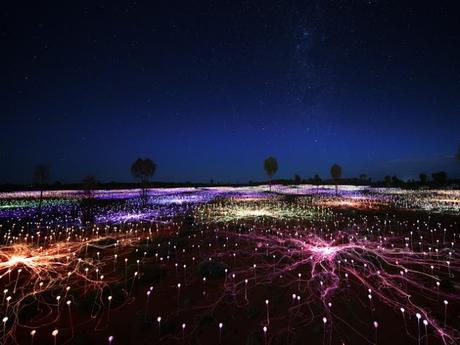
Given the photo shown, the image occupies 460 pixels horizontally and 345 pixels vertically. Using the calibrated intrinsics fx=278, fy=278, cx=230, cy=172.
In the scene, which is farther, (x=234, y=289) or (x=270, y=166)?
(x=270, y=166)

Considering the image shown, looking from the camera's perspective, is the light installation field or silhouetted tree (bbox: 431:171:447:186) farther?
silhouetted tree (bbox: 431:171:447:186)

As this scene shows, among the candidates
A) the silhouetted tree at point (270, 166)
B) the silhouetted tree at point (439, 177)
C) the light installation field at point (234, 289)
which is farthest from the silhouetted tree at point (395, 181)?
the light installation field at point (234, 289)

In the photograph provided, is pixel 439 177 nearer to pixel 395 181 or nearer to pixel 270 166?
pixel 395 181

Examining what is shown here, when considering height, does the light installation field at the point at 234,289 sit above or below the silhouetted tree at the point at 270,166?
below

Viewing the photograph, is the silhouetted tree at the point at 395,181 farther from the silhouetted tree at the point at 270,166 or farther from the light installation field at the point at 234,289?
the light installation field at the point at 234,289

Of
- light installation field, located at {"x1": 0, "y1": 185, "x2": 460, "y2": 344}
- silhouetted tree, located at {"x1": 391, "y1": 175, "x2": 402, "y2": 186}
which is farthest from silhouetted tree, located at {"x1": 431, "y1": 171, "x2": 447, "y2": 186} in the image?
light installation field, located at {"x1": 0, "y1": 185, "x2": 460, "y2": 344}

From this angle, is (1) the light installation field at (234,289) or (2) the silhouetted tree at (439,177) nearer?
(1) the light installation field at (234,289)

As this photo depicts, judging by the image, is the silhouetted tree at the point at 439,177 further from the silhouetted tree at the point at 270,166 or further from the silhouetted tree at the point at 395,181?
the silhouetted tree at the point at 270,166

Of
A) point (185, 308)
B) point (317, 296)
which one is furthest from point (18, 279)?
point (317, 296)

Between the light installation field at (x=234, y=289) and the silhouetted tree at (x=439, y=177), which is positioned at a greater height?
the silhouetted tree at (x=439, y=177)

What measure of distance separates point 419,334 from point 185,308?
521 cm

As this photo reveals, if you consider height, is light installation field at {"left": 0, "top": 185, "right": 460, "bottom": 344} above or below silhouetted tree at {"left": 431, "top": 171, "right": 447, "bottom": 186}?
below

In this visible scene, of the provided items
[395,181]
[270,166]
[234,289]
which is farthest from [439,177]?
[234,289]

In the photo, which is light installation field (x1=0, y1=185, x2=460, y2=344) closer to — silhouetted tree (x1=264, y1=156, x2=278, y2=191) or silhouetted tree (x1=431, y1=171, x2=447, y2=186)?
silhouetted tree (x1=264, y1=156, x2=278, y2=191)
